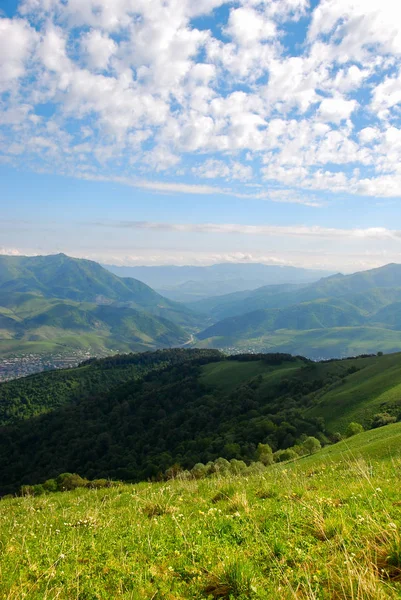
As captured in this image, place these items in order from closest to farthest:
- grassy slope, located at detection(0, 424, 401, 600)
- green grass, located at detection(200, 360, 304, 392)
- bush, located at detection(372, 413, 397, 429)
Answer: grassy slope, located at detection(0, 424, 401, 600), bush, located at detection(372, 413, 397, 429), green grass, located at detection(200, 360, 304, 392)

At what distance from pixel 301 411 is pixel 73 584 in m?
74.4

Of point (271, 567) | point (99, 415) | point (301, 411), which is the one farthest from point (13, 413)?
point (271, 567)

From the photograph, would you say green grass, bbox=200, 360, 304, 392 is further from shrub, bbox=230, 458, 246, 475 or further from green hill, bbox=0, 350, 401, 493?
shrub, bbox=230, 458, 246, 475

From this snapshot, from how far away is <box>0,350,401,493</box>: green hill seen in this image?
201 ft

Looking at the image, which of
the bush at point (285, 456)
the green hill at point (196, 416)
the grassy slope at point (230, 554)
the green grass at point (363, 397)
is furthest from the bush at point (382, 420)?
the grassy slope at point (230, 554)

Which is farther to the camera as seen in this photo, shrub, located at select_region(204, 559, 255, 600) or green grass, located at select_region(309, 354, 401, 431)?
green grass, located at select_region(309, 354, 401, 431)

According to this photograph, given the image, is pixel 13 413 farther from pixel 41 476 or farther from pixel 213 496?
pixel 213 496

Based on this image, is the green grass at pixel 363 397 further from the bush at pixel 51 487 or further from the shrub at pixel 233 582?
the shrub at pixel 233 582

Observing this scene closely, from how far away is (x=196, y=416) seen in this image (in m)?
99.3

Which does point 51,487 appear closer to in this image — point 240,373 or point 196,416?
point 196,416

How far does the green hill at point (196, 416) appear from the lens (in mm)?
61250

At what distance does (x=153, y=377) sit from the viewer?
564ft

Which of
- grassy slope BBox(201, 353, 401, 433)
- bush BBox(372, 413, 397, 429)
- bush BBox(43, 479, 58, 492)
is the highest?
bush BBox(372, 413, 397, 429)

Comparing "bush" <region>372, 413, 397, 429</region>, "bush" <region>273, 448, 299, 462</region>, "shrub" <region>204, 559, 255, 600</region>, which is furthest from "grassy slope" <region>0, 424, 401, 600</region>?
"bush" <region>372, 413, 397, 429</region>
